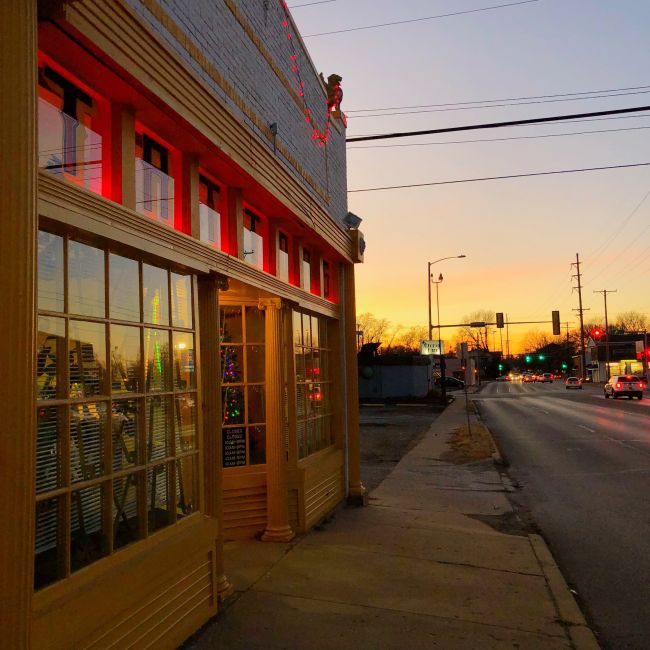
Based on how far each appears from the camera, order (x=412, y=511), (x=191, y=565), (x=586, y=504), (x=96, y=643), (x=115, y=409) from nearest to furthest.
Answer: (x=96, y=643) < (x=115, y=409) < (x=191, y=565) < (x=412, y=511) < (x=586, y=504)

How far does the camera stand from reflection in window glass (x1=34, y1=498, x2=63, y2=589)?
3318mm

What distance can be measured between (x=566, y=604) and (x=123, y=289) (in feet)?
14.4

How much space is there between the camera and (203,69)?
544cm

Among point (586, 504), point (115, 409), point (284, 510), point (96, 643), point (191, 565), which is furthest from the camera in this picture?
point (586, 504)

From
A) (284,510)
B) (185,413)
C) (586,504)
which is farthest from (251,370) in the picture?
(586,504)

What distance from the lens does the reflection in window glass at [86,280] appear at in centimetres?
367

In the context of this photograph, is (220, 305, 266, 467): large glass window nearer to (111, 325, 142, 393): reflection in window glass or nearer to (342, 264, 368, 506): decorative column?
(342, 264, 368, 506): decorative column

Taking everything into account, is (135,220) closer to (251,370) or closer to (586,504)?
(251,370)

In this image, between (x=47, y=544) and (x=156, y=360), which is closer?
(x=47, y=544)

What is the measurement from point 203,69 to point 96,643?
4274 mm

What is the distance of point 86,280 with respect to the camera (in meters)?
3.79

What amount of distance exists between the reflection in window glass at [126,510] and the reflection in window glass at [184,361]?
0.81 metres

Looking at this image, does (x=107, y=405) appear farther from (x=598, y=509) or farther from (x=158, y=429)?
(x=598, y=509)

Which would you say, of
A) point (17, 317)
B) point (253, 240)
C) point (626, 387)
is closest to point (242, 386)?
point (253, 240)
